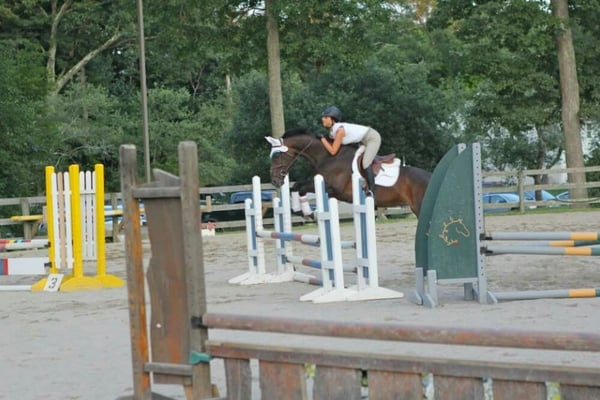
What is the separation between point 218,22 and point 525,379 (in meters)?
26.1

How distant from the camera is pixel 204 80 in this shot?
53312mm

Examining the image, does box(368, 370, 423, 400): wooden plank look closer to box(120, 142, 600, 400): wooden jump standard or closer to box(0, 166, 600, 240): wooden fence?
box(120, 142, 600, 400): wooden jump standard

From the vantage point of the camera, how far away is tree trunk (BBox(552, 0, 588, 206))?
3031 centimetres

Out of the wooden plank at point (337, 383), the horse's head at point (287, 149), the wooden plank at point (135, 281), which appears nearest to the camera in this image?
the wooden plank at point (337, 383)

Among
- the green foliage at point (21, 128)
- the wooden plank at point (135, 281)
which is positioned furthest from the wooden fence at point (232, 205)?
the wooden plank at point (135, 281)

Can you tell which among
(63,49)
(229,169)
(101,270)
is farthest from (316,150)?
(63,49)

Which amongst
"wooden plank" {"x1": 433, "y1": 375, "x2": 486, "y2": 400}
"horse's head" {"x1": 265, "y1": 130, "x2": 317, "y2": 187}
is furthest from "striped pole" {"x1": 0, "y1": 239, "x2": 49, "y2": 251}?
"wooden plank" {"x1": 433, "y1": 375, "x2": 486, "y2": 400}

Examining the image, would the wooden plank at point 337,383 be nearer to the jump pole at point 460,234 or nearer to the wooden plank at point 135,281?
the wooden plank at point 135,281

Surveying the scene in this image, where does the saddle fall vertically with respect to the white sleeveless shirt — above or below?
below

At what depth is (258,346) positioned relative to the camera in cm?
512

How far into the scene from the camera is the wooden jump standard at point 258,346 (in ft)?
14.7

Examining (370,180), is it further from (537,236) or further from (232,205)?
(232,205)

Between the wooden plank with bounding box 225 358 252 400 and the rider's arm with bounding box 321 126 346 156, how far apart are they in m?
8.67

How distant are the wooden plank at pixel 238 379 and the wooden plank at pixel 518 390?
47.8 inches
